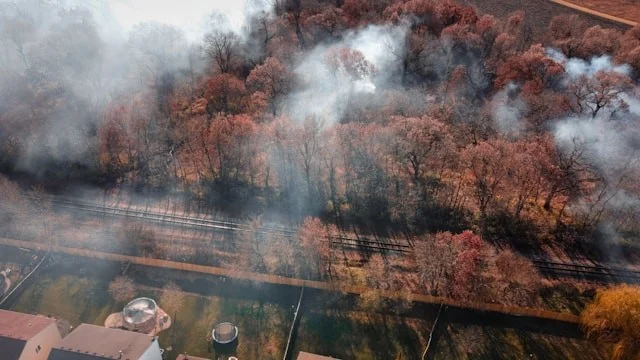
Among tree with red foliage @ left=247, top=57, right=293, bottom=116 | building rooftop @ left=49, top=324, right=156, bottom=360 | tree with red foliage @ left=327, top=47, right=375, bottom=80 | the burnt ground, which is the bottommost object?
building rooftop @ left=49, top=324, right=156, bottom=360

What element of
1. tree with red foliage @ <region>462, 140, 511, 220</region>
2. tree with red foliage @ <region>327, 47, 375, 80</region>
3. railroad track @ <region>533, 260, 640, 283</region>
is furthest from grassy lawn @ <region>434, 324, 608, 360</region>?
tree with red foliage @ <region>327, 47, 375, 80</region>

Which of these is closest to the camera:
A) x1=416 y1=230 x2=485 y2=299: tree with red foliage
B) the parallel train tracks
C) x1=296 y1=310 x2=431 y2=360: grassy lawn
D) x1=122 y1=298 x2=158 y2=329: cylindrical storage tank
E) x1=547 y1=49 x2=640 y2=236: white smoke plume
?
x1=296 y1=310 x2=431 y2=360: grassy lawn

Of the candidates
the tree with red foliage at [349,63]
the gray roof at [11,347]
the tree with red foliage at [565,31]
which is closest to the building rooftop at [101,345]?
the gray roof at [11,347]

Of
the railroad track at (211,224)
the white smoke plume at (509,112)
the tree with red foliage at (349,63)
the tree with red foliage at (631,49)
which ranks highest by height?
the tree with red foliage at (631,49)

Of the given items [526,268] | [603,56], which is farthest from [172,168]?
[603,56]

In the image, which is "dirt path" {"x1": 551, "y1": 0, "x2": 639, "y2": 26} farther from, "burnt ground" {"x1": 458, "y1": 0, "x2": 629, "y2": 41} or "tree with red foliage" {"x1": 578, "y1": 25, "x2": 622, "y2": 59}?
"tree with red foliage" {"x1": 578, "y1": 25, "x2": 622, "y2": 59}

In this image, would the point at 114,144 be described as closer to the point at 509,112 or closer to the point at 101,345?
the point at 101,345

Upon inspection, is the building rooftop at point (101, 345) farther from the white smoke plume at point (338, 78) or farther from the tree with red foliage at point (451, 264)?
the white smoke plume at point (338, 78)

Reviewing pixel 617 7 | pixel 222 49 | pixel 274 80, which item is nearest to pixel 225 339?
pixel 274 80
